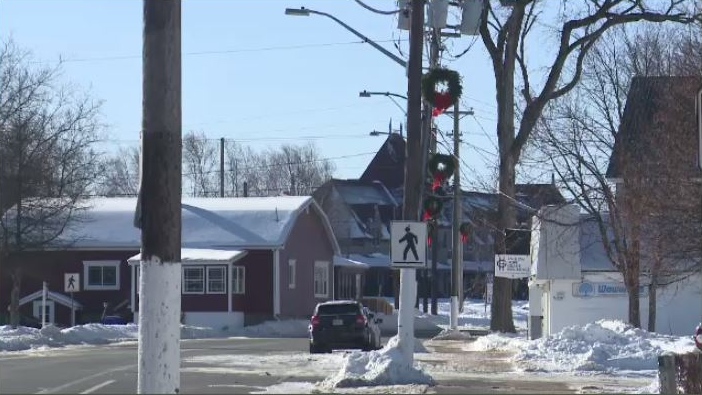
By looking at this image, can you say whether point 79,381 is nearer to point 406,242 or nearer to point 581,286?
point 406,242

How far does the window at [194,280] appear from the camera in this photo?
57125 millimetres

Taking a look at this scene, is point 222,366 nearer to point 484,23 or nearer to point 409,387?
point 409,387

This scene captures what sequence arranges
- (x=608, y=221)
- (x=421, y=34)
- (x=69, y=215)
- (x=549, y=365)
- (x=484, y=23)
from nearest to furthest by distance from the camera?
(x=421, y=34) → (x=549, y=365) → (x=608, y=221) → (x=484, y=23) → (x=69, y=215)

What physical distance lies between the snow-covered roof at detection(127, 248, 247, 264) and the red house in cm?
5

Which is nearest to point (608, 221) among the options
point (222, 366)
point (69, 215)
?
point (222, 366)

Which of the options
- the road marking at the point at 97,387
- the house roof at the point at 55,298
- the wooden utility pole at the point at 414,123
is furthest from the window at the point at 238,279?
the wooden utility pole at the point at 414,123

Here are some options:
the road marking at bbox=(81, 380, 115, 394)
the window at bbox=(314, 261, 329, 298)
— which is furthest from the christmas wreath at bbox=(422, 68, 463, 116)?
the window at bbox=(314, 261, 329, 298)

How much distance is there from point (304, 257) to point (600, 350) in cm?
3967

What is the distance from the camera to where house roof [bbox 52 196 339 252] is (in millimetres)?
58750

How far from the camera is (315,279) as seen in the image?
216ft

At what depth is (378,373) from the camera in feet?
63.7

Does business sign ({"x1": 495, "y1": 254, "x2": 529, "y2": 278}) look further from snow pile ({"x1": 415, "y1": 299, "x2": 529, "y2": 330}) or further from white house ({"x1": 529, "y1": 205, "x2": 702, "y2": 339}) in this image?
snow pile ({"x1": 415, "y1": 299, "x2": 529, "y2": 330})

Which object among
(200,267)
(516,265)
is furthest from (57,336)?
(516,265)

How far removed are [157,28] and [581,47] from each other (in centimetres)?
2848
